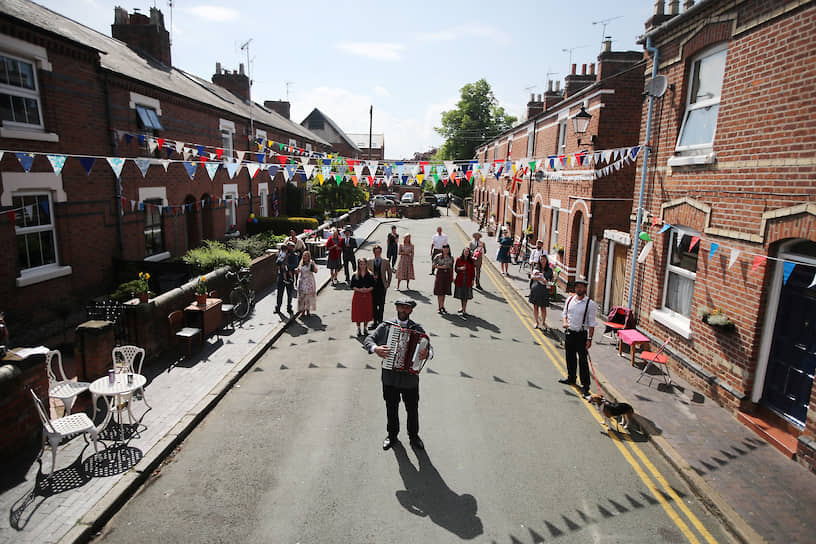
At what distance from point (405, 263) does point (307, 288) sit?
13.4 ft

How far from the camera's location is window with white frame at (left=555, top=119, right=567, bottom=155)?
18.0 metres

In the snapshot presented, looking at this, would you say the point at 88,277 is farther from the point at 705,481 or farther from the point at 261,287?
the point at 705,481

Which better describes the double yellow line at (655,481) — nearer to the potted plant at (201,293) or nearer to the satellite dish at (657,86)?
the satellite dish at (657,86)

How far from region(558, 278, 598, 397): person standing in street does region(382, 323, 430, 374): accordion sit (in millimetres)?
3285

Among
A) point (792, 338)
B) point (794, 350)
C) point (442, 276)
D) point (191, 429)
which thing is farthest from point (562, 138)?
point (191, 429)

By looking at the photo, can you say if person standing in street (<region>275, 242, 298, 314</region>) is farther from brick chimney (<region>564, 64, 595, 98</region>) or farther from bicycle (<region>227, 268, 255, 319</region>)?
brick chimney (<region>564, 64, 595, 98</region>)

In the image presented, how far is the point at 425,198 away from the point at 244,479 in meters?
51.1

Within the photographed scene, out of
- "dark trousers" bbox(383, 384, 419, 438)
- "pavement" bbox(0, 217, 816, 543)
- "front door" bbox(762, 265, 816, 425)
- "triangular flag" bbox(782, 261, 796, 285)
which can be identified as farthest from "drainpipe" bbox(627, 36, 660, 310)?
"dark trousers" bbox(383, 384, 419, 438)

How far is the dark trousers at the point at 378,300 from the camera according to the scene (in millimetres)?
11211

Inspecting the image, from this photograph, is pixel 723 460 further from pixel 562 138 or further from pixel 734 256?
pixel 562 138

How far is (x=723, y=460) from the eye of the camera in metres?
6.10

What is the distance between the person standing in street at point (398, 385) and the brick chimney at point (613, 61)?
11805 millimetres

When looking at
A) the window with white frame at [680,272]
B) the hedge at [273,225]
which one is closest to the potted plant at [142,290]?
the window with white frame at [680,272]

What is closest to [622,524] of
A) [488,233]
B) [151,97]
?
[151,97]
